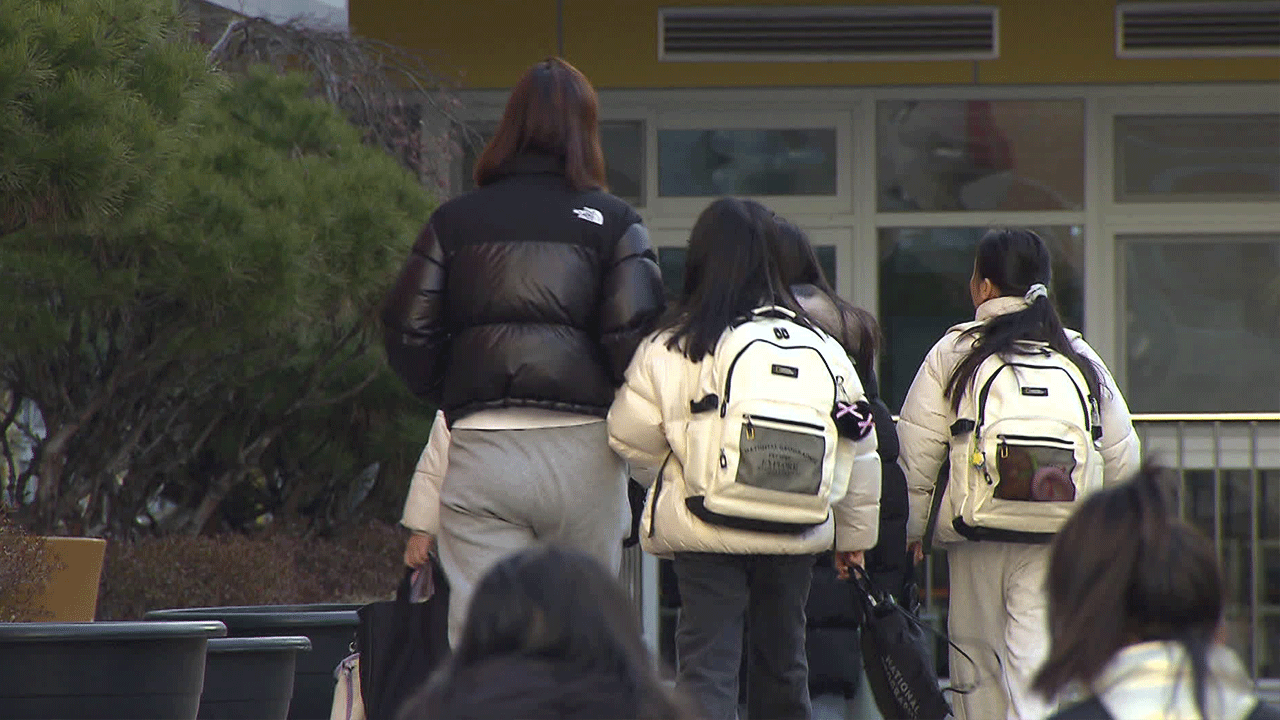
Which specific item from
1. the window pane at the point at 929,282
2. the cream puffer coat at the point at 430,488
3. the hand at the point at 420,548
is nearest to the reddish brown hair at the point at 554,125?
the cream puffer coat at the point at 430,488

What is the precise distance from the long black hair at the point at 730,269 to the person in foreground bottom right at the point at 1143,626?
9.85 feet

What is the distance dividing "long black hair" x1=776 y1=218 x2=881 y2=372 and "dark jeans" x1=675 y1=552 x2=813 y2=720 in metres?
0.82

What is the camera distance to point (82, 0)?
20.6 ft

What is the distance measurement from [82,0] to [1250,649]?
655 centimetres

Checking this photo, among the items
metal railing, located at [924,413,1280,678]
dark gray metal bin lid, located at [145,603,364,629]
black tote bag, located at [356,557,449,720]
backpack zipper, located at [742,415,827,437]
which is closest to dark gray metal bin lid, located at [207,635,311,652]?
dark gray metal bin lid, located at [145,603,364,629]

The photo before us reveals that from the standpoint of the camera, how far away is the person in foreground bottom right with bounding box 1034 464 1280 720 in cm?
271

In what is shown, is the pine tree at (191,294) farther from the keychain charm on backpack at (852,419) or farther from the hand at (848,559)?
the hand at (848,559)

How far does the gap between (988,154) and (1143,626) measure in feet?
35.0

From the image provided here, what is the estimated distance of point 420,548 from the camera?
5.67 metres

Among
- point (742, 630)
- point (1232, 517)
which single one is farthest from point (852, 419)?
point (1232, 517)

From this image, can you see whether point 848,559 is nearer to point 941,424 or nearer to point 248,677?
point 941,424

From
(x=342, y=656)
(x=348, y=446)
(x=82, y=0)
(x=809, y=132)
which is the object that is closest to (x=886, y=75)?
(x=809, y=132)

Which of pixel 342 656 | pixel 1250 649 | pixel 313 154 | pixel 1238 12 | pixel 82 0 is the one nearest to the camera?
pixel 82 0

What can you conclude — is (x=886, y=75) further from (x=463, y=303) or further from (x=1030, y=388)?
(x=463, y=303)
